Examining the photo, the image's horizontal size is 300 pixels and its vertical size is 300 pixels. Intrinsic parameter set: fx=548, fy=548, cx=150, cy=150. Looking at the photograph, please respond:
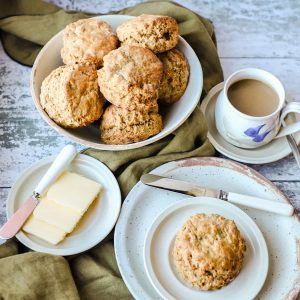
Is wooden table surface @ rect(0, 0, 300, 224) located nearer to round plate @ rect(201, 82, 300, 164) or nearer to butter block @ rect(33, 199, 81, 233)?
round plate @ rect(201, 82, 300, 164)

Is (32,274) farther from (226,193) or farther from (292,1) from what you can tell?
(292,1)

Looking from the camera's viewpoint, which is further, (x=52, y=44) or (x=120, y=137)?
(x=52, y=44)

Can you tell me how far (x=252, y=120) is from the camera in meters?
1.39

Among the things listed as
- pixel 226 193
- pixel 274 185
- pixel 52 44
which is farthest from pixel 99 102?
pixel 274 185

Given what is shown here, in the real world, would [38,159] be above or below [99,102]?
below

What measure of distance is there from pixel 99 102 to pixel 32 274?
0.45 meters

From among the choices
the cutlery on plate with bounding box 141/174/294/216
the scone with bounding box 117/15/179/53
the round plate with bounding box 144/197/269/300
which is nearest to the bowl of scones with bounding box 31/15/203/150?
the scone with bounding box 117/15/179/53

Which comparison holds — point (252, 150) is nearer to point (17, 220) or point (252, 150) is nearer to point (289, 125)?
point (289, 125)

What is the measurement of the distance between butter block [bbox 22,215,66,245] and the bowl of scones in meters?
0.23

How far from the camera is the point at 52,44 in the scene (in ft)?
4.91

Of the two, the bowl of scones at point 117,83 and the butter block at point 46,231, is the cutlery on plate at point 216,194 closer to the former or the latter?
the bowl of scones at point 117,83

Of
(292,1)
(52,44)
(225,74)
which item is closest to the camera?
(52,44)

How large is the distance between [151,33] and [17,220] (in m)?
0.57

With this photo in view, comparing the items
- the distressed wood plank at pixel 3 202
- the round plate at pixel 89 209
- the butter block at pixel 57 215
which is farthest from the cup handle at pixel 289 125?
the distressed wood plank at pixel 3 202
